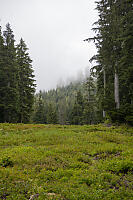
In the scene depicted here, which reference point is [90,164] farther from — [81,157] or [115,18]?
[115,18]

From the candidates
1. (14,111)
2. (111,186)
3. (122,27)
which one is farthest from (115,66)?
(14,111)

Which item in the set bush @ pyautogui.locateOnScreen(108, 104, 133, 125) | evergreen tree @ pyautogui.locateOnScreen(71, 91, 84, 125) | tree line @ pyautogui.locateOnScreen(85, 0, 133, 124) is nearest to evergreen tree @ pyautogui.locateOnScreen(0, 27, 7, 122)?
tree line @ pyautogui.locateOnScreen(85, 0, 133, 124)

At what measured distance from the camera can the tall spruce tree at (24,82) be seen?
31.8 meters

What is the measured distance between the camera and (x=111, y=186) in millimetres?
5410

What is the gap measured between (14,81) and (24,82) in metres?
3.89

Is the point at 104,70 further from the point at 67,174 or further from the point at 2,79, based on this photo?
the point at 67,174

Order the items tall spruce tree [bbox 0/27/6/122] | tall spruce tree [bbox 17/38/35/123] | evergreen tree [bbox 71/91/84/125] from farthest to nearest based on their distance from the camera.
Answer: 1. evergreen tree [bbox 71/91/84/125]
2. tall spruce tree [bbox 17/38/35/123]
3. tall spruce tree [bbox 0/27/6/122]

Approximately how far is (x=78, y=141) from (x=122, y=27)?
45.8 feet

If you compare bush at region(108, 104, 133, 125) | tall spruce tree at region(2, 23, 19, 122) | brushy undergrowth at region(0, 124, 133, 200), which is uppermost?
tall spruce tree at region(2, 23, 19, 122)

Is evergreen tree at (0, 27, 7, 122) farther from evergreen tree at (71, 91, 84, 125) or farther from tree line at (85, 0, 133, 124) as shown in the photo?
evergreen tree at (71, 91, 84, 125)

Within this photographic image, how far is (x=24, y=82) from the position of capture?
32844 mm

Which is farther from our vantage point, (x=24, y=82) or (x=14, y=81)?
(x=24, y=82)

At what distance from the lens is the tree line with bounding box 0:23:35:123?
89.8 ft

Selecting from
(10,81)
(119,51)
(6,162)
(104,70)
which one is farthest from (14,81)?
(6,162)
